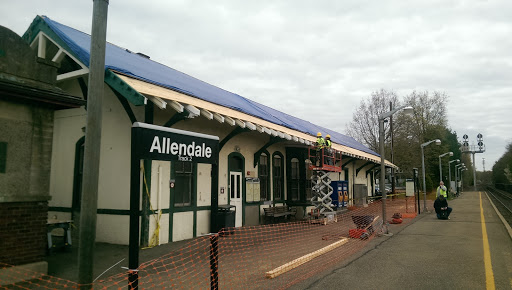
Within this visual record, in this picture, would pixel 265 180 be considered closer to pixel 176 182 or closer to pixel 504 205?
pixel 176 182

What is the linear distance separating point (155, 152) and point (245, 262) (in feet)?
16.6

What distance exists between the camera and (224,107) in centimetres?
1207

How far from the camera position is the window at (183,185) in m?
10.5

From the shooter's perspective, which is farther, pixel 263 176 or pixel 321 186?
pixel 263 176

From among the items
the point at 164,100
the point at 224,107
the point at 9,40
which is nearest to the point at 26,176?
the point at 9,40

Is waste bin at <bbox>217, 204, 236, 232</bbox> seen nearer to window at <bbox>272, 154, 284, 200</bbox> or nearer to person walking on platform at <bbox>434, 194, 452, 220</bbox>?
window at <bbox>272, 154, 284, 200</bbox>

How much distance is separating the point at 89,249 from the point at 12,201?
3534 mm

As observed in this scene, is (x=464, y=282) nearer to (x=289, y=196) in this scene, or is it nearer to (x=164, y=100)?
(x=164, y=100)

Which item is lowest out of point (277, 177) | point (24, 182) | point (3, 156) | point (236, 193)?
point (236, 193)

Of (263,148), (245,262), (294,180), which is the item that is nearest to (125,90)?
(245,262)

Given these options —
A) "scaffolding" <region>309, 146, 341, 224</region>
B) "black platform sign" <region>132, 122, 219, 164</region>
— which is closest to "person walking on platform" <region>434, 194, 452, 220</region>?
"scaffolding" <region>309, 146, 341, 224</region>

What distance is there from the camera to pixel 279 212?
591 inches

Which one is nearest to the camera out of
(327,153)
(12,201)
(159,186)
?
(12,201)

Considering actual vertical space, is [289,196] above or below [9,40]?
below
